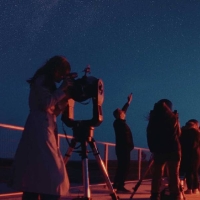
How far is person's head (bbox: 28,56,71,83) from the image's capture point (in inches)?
167

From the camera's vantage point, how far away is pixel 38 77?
423 cm

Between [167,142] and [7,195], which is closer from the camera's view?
[167,142]

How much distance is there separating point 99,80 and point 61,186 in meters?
1.09

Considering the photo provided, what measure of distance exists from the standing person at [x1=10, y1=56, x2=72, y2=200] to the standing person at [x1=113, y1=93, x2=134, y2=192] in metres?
5.90

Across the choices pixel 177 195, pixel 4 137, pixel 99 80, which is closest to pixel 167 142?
pixel 177 195

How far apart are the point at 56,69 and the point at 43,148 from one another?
0.73 metres

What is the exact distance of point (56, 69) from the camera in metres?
4.22

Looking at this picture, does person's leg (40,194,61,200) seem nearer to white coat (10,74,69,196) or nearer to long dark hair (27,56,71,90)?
white coat (10,74,69,196)

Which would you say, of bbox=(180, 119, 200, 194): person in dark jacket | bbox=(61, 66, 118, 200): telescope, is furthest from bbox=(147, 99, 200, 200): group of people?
bbox=(61, 66, 118, 200): telescope

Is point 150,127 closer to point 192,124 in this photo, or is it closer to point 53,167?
point 192,124

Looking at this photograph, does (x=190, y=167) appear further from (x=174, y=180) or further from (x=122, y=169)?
(x=174, y=180)

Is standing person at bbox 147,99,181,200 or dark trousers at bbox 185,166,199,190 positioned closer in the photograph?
standing person at bbox 147,99,181,200

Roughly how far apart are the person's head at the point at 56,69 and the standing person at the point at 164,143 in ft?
11.9

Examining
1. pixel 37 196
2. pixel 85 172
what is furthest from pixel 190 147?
pixel 37 196
